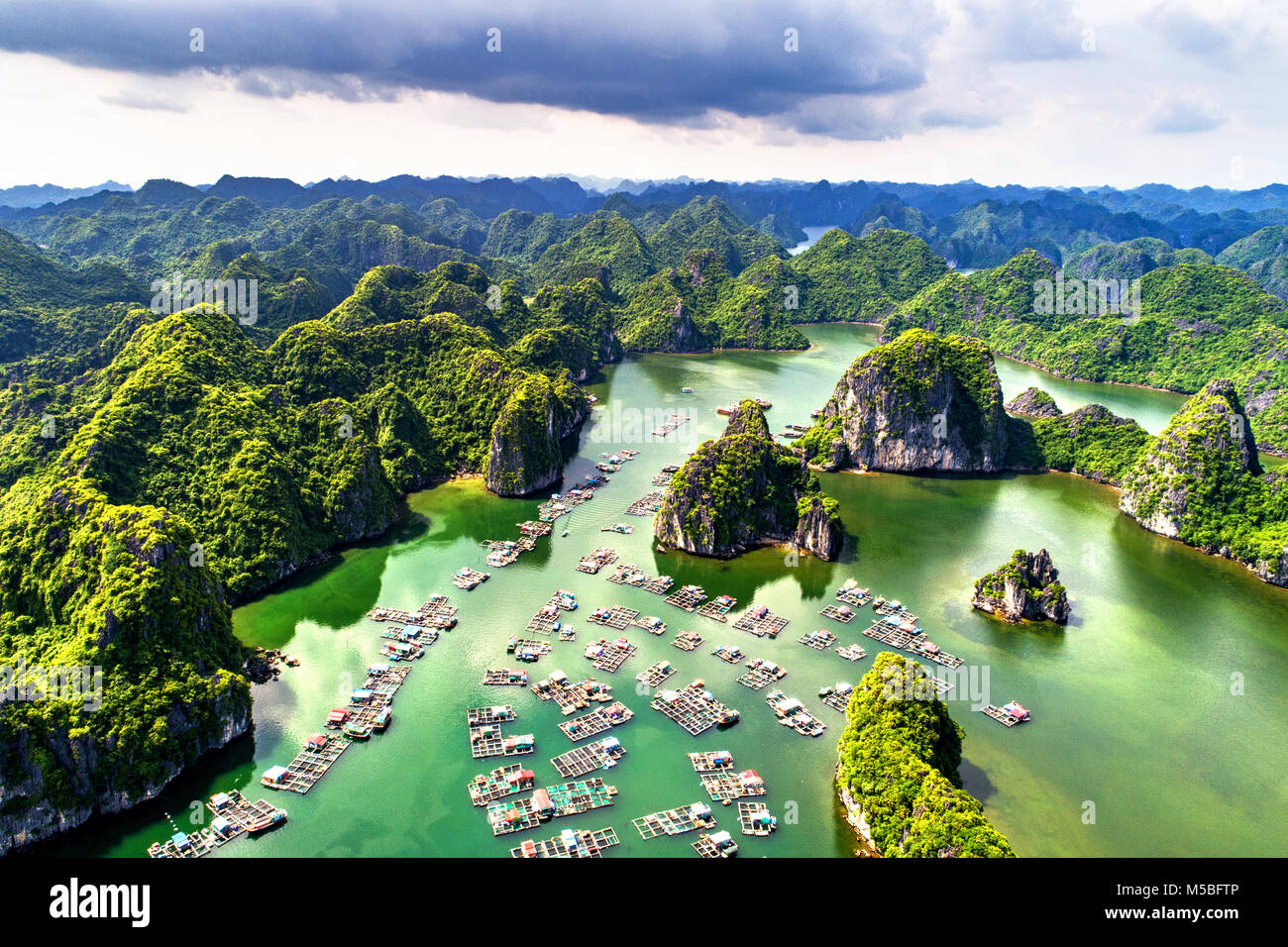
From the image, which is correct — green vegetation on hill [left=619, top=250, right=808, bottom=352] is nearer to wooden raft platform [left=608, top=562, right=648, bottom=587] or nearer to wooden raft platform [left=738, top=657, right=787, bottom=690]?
wooden raft platform [left=608, top=562, right=648, bottom=587]

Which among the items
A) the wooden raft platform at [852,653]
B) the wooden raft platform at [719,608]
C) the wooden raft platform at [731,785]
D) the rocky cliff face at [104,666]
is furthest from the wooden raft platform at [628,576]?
the rocky cliff face at [104,666]

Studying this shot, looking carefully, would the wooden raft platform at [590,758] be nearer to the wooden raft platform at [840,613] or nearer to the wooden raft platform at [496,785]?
the wooden raft platform at [496,785]

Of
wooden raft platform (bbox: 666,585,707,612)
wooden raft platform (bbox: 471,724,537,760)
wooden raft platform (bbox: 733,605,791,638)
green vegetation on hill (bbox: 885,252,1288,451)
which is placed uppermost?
green vegetation on hill (bbox: 885,252,1288,451)

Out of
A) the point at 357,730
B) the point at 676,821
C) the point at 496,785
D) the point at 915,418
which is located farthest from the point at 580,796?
the point at 915,418

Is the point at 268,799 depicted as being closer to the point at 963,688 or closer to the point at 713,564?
the point at 713,564

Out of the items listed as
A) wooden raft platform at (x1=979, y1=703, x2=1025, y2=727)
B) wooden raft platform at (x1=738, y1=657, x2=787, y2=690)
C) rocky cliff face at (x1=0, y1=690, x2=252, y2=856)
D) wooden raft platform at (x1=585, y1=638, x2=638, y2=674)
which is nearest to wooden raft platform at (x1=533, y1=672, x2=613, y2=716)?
wooden raft platform at (x1=585, y1=638, x2=638, y2=674)

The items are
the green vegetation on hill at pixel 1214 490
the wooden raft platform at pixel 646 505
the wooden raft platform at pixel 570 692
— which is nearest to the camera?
the wooden raft platform at pixel 570 692
